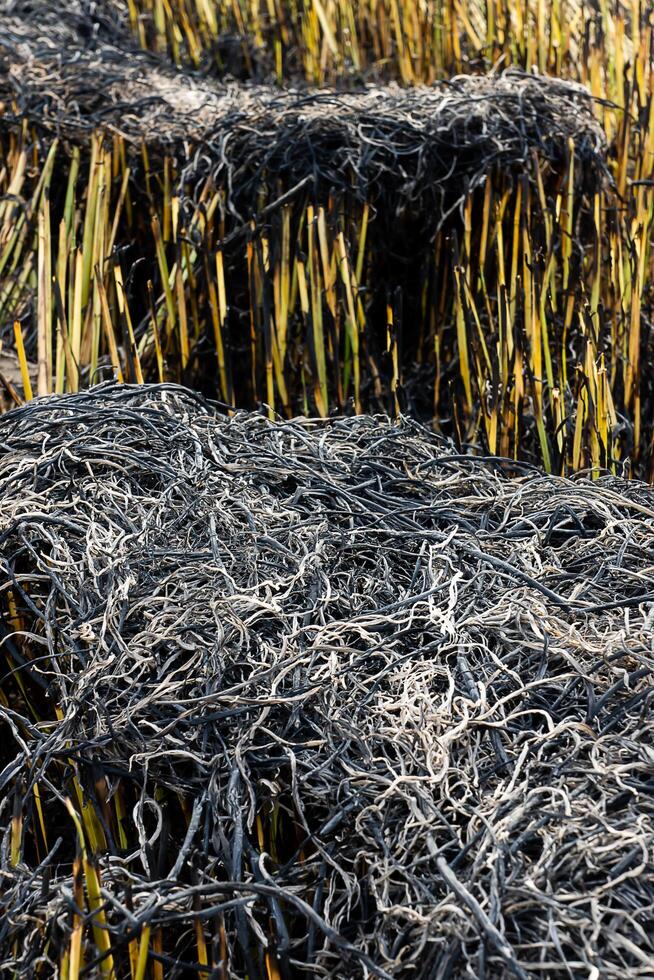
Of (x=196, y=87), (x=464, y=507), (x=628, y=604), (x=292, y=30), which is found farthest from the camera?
(x=292, y=30)

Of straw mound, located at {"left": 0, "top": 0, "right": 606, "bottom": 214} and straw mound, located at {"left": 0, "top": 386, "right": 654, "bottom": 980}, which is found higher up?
straw mound, located at {"left": 0, "top": 0, "right": 606, "bottom": 214}

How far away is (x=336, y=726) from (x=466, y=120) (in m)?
1.40

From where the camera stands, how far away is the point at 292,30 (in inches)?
119

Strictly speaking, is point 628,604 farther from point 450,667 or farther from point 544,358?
point 544,358

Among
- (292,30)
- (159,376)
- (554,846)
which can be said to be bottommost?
(554,846)

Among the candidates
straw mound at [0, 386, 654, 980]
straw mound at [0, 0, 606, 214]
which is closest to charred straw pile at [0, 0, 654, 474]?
straw mound at [0, 0, 606, 214]

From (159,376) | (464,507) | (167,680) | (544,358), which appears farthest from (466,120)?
(167,680)

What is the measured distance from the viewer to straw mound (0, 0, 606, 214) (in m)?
1.94

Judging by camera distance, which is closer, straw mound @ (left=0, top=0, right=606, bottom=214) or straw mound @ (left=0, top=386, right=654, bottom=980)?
straw mound @ (left=0, top=386, right=654, bottom=980)

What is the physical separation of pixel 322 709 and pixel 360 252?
1179 millimetres

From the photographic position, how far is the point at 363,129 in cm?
199

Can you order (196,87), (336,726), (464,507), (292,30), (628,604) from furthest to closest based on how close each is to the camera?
(292,30), (196,87), (464,507), (628,604), (336,726)

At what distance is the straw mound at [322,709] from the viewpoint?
0.87 metres

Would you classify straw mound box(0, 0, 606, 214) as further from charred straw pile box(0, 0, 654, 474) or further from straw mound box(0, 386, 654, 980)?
straw mound box(0, 386, 654, 980)
